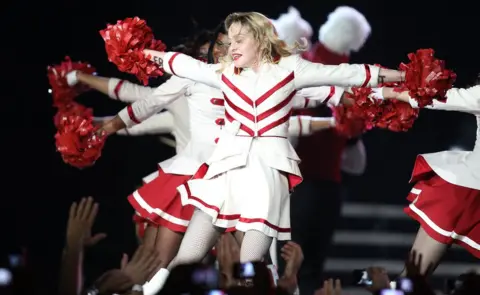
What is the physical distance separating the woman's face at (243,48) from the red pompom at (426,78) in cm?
73

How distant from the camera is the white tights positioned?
15.9ft

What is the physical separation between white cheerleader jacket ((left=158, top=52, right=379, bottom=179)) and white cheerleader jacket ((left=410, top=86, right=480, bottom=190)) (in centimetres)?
43

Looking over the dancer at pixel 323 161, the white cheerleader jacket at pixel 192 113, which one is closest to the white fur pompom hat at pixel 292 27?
the dancer at pixel 323 161

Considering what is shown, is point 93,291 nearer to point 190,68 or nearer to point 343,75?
point 190,68

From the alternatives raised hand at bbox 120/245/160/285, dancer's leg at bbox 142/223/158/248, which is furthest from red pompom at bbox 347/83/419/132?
raised hand at bbox 120/245/160/285

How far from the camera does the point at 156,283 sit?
5047 mm

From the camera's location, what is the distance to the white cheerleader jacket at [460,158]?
17.2 feet

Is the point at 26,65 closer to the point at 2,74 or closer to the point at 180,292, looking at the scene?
the point at 2,74

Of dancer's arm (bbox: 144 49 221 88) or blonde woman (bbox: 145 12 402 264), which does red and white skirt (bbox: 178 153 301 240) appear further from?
dancer's arm (bbox: 144 49 221 88)

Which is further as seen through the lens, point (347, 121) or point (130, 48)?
point (347, 121)

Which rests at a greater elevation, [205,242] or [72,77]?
[72,77]

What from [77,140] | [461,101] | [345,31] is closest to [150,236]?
[77,140]

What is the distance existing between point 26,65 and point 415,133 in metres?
2.99

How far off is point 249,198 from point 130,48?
0.97 m
